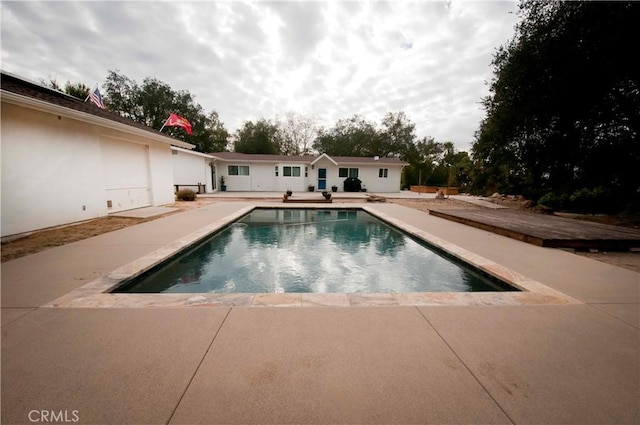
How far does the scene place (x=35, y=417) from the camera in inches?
53.9

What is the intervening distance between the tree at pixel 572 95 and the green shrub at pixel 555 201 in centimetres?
49

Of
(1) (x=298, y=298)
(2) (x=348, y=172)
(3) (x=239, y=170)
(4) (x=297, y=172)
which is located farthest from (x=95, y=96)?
(2) (x=348, y=172)

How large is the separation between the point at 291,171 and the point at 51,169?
15.7m

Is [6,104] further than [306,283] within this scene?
Yes

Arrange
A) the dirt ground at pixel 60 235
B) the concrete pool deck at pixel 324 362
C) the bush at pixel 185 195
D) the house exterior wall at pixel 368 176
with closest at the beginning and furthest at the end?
the concrete pool deck at pixel 324 362, the dirt ground at pixel 60 235, the bush at pixel 185 195, the house exterior wall at pixel 368 176

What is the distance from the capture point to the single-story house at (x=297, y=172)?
20.9m

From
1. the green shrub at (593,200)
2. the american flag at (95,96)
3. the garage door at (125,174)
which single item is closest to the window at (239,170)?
the garage door at (125,174)

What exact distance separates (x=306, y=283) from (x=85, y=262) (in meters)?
3.58

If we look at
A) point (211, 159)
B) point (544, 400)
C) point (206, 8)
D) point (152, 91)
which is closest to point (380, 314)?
point (544, 400)

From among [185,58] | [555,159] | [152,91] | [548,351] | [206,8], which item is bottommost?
[548,351]

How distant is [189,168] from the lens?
1638 centimetres

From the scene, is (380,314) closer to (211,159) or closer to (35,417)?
(35,417)

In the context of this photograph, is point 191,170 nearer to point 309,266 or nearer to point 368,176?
point 368,176

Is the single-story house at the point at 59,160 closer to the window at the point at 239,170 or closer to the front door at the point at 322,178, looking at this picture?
the window at the point at 239,170
